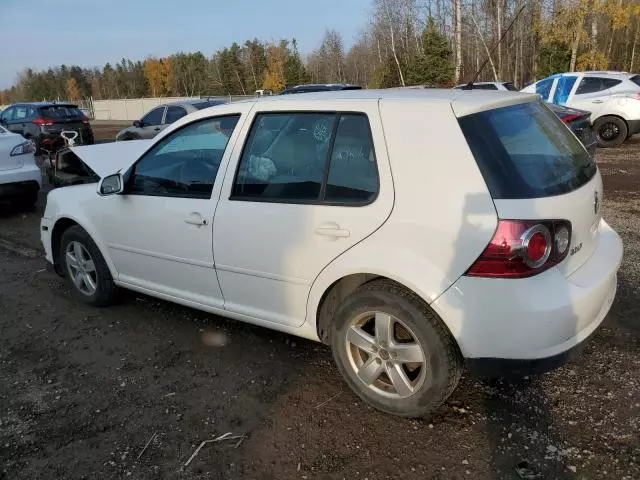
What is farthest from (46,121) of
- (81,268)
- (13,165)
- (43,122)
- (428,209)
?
(428,209)

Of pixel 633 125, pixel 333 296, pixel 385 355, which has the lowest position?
pixel 633 125

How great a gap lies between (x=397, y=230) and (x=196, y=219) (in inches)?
54.5

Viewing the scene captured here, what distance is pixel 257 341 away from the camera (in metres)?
3.79

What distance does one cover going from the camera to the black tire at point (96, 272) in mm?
4254

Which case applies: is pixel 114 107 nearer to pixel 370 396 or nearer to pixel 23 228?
pixel 23 228

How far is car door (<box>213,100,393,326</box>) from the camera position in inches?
108

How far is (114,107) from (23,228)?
145 ft

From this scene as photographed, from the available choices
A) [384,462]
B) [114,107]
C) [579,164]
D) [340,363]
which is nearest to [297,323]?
[340,363]

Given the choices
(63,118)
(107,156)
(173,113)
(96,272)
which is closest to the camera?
(96,272)

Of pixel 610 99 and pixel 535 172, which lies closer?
pixel 535 172

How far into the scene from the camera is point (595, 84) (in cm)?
1302

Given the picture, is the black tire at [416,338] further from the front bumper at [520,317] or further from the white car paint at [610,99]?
the white car paint at [610,99]

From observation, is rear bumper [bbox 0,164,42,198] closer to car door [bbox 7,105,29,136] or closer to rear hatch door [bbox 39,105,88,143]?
rear hatch door [bbox 39,105,88,143]

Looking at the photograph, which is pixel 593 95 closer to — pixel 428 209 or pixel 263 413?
pixel 428 209
